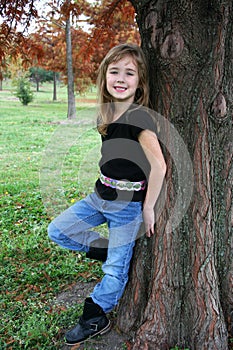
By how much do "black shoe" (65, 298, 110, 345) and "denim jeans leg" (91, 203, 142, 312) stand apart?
62mm

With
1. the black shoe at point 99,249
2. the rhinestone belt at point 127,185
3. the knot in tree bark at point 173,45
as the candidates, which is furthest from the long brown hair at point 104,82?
the black shoe at point 99,249

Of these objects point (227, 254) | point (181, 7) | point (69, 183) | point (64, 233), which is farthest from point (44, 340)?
point (69, 183)

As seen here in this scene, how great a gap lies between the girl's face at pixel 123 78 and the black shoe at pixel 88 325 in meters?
1.37

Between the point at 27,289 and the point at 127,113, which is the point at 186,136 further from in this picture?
the point at 27,289

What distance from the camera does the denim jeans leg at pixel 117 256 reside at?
2562 mm

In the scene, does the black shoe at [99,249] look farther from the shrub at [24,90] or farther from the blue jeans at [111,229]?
the shrub at [24,90]

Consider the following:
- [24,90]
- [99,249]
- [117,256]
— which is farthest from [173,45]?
[24,90]

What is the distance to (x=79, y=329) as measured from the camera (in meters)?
2.68

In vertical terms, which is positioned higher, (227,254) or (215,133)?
(215,133)

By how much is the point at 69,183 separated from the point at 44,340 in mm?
4090

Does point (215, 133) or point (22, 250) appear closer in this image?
point (215, 133)

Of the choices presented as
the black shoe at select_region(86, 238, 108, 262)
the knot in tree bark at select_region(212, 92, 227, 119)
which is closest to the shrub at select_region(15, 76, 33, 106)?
the black shoe at select_region(86, 238, 108, 262)

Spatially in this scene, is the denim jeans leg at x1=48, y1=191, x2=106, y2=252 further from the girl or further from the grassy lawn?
the grassy lawn

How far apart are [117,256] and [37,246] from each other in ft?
6.07
